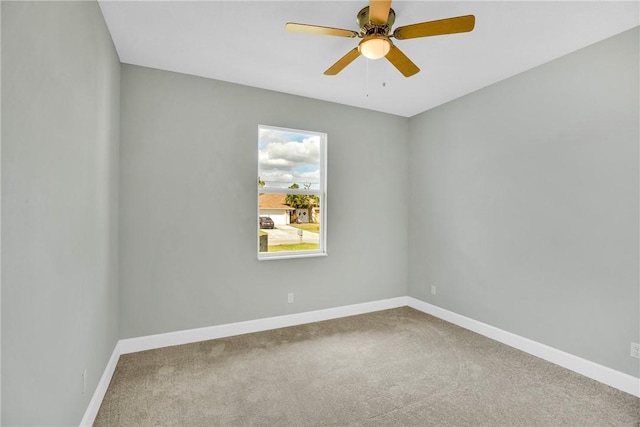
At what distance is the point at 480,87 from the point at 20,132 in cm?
386

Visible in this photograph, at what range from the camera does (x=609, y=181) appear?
8.09 ft

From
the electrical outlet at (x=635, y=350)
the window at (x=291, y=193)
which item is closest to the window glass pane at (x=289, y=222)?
the window at (x=291, y=193)

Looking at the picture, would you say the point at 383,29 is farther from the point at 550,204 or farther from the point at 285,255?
the point at 285,255

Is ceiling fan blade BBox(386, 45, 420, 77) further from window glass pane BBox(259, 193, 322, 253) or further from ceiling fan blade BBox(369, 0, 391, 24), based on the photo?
window glass pane BBox(259, 193, 322, 253)

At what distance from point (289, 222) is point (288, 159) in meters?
0.77

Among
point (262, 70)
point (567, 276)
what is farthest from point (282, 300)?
point (567, 276)

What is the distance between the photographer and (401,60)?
7.34 feet

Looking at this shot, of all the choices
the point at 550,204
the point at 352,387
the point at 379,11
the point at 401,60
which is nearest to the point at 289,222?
the point at 352,387

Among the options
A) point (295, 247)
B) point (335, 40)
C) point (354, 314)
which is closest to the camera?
point (335, 40)

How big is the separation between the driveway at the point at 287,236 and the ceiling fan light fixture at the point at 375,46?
2220 mm

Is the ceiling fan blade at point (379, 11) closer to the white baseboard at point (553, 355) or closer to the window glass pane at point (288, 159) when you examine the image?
the window glass pane at point (288, 159)

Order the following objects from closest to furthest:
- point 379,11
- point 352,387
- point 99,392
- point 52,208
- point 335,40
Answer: point 52,208 < point 379,11 < point 99,392 < point 352,387 < point 335,40

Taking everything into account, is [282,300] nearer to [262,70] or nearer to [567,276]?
[262,70]

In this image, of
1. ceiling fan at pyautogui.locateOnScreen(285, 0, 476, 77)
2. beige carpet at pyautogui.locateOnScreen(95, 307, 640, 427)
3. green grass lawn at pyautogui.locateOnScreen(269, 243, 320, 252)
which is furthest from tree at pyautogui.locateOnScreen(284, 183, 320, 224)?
ceiling fan at pyautogui.locateOnScreen(285, 0, 476, 77)
